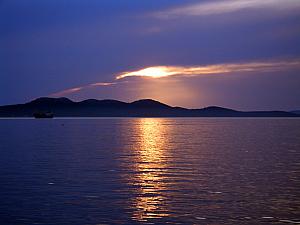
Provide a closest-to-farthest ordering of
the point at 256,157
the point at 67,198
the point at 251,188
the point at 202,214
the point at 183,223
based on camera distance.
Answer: the point at 183,223 → the point at 202,214 → the point at 67,198 → the point at 251,188 → the point at 256,157

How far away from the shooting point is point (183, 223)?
922 inches

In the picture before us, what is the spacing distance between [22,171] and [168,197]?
17998 mm

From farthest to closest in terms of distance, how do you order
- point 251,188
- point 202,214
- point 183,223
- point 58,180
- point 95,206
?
point 58,180, point 251,188, point 95,206, point 202,214, point 183,223

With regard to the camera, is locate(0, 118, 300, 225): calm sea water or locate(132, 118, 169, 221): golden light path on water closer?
locate(0, 118, 300, 225): calm sea water

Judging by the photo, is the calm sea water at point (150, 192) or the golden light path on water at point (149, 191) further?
the golden light path on water at point (149, 191)

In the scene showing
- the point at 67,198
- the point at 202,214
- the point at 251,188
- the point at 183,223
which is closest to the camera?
the point at 183,223

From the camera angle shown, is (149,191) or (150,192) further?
(149,191)

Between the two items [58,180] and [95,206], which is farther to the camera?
[58,180]

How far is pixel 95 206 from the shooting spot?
27250mm

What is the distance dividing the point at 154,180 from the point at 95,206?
1085 cm

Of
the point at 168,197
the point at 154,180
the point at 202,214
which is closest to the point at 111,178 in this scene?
the point at 154,180

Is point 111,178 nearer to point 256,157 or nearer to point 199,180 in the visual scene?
point 199,180

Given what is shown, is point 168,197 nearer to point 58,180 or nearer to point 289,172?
point 58,180

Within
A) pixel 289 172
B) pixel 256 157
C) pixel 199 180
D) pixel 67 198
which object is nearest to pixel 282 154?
pixel 256 157
